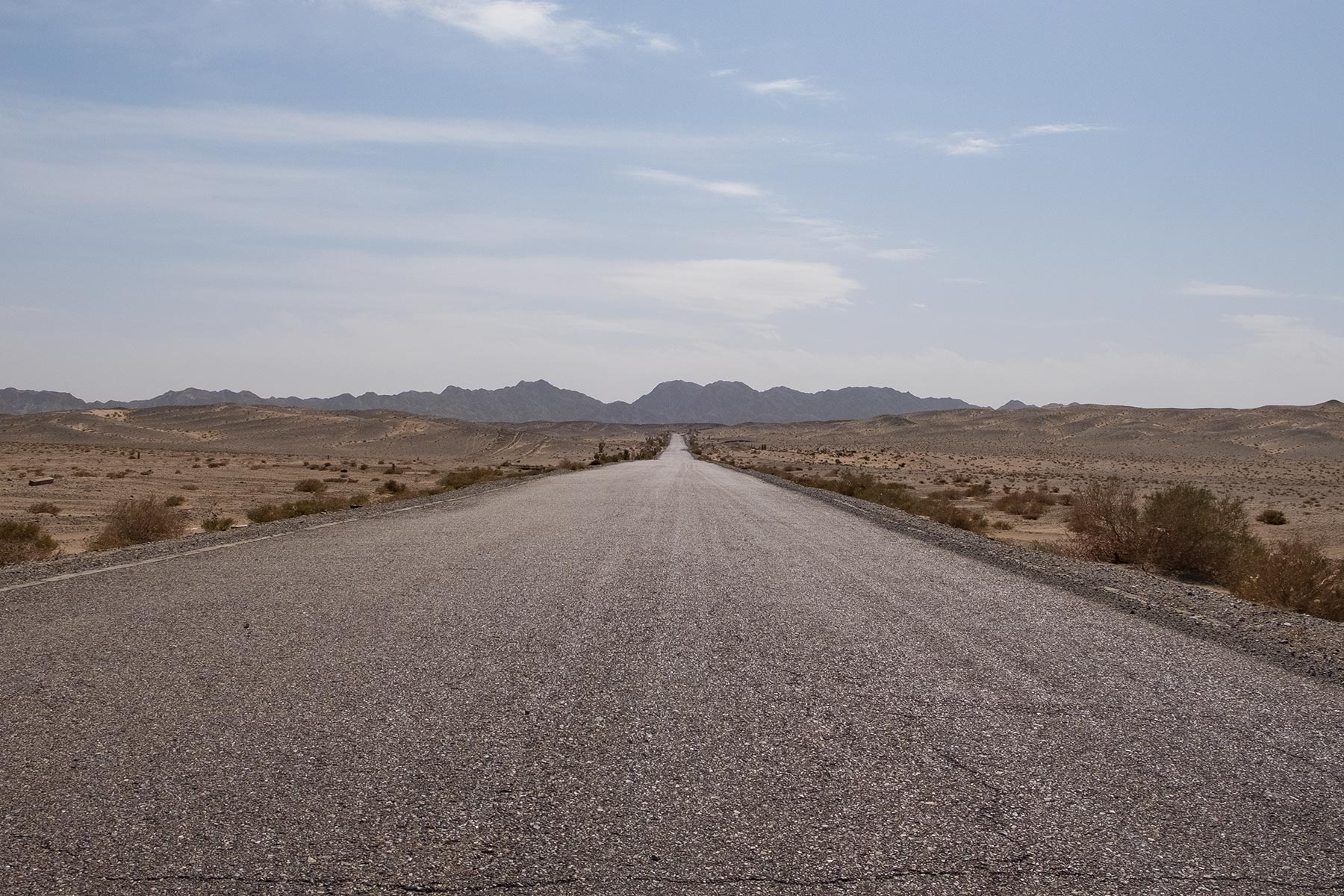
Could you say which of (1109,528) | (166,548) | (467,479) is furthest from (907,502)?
(166,548)

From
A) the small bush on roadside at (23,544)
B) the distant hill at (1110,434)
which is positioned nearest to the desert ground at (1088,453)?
the distant hill at (1110,434)

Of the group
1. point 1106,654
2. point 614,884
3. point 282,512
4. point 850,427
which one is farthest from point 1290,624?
point 850,427

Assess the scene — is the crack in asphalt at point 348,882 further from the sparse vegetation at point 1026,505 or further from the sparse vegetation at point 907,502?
the sparse vegetation at point 1026,505

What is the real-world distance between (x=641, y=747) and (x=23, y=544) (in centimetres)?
1477

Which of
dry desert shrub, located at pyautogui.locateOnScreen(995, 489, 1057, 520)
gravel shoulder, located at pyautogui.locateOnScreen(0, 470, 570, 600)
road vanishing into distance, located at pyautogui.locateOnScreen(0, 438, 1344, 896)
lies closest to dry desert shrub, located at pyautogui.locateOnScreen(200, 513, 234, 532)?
gravel shoulder, located at pyautogui.locateOnScreen(0, 470, 570, 600)

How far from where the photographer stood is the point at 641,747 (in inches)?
206

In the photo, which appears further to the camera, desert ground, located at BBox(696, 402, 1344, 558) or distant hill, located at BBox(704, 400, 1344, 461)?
distant hill, located at BBox(704, 400, 1344, 461)

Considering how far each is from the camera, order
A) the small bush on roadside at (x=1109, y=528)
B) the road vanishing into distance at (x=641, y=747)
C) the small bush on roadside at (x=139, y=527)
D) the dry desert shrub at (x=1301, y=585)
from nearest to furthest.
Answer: the road vanishing into distance at (x=641, y=747) < the dry desert shrub at (x=1301, y=585) < the small bush on roadside at (x=139, y=527) < the small bush on roadside at (x=1109, y=528)

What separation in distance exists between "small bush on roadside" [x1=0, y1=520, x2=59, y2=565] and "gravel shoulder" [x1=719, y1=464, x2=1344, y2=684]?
551 inches

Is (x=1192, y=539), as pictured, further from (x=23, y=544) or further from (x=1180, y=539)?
(x=23, y=544)

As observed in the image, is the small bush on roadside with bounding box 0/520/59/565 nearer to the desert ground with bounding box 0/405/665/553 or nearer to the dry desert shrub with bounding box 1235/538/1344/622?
the desert ground with bounding box 0/405/665/553

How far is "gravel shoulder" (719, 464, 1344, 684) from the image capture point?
8375mm

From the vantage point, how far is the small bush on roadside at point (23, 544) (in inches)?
587

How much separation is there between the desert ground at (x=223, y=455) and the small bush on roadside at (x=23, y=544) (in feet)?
3.35
